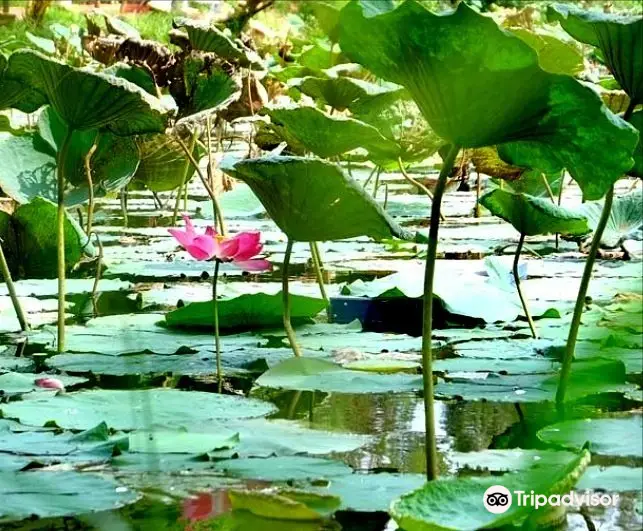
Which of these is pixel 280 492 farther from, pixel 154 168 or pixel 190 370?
pixel 154 168

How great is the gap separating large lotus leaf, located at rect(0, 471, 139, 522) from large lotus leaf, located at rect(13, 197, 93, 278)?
1.12m

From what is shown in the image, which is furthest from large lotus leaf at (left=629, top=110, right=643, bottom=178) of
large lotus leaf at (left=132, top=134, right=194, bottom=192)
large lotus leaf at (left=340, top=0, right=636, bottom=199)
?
large lotus leaf at (left=132, top=134, right=194, bottom=192)

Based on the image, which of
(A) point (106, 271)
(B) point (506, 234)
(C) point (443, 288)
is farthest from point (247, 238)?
(B) point (506, 234)

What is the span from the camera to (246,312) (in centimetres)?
191

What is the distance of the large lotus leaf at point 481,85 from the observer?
0.99 meters

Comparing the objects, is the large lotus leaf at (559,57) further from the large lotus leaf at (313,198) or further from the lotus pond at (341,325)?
the large lotus leaf at (313,198)

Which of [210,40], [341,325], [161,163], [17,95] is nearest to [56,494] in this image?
[17,95]

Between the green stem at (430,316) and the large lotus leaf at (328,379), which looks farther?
the large lotus leaf at (328,379)

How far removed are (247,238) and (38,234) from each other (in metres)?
0.74

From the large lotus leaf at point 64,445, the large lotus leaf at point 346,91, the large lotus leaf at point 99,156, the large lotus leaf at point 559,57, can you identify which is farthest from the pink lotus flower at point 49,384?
the large lotus leaf at point 559,57

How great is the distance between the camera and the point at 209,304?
187 centimetres

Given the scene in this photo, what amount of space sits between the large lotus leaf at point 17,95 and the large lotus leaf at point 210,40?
975 millimetres

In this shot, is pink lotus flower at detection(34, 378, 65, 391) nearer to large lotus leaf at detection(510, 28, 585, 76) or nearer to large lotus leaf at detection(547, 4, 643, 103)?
large lotus leaf at detection(547, 4, 643, 103)

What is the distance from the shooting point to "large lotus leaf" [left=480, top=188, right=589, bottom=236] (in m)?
1.61
